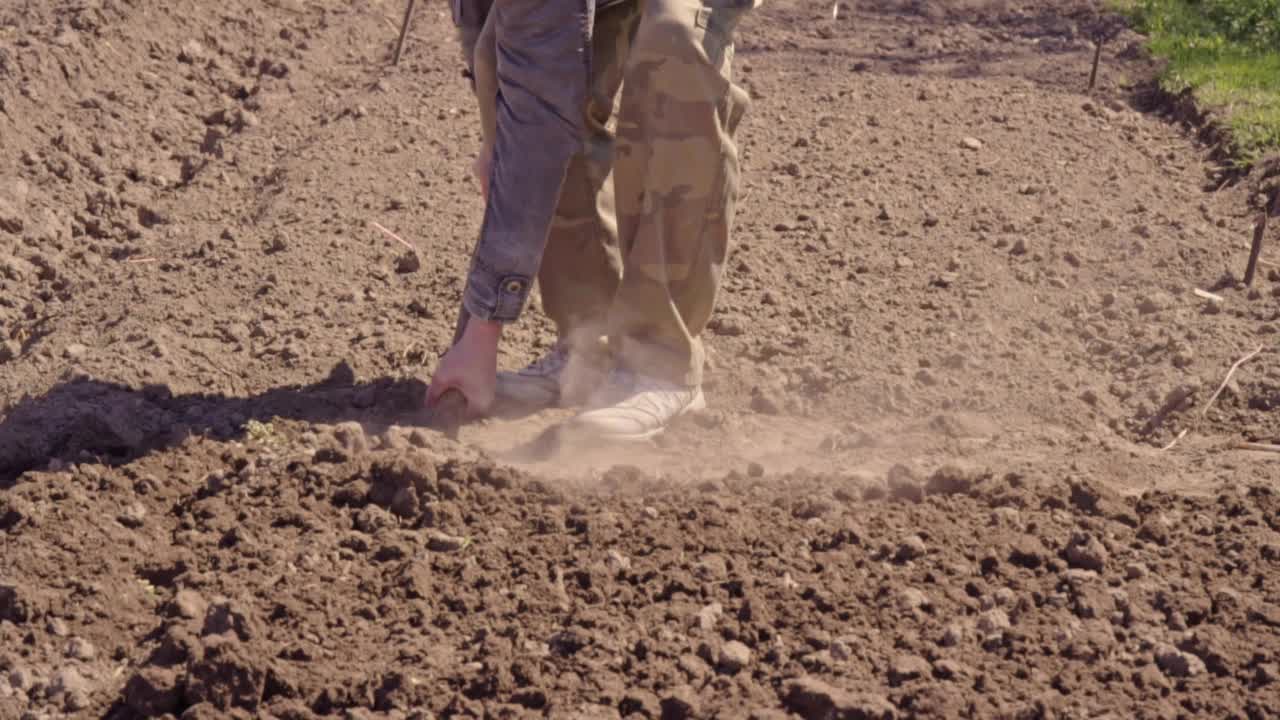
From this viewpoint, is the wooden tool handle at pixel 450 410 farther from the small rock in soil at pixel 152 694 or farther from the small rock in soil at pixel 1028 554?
the small rock in soil at pixel 1028 554

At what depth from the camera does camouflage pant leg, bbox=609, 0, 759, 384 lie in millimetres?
4012

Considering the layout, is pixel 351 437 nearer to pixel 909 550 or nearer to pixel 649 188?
pixel 649 188

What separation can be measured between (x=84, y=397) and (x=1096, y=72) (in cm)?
489

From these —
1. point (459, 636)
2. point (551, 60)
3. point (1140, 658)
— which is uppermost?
point (551, 60)

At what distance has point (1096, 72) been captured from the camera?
758cm

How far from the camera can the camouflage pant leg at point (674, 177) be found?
4012mm

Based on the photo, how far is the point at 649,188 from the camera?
4.20 m

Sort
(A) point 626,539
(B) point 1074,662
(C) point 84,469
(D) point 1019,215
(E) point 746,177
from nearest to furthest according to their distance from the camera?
(B) point 1074,662 < (A) point 626,539 < (C) point 84,469 < (D) point 1019,215 < (E) point 746,177

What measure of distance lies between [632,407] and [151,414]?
1.23m

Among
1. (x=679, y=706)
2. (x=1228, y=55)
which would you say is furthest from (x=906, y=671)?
(x=1228, y=55)

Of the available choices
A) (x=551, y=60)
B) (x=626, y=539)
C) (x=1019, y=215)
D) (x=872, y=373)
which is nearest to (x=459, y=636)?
(x=626, y=539)

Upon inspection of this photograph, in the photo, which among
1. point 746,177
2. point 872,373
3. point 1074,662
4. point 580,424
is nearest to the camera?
point 1074,662

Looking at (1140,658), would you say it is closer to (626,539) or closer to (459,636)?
(626,539)

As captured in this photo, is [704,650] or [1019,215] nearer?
[704,650]
